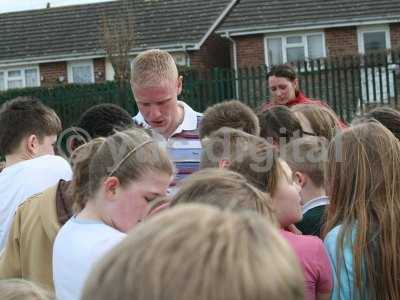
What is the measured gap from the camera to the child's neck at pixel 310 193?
436 centimetres

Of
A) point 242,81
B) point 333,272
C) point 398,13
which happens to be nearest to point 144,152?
point 333,272

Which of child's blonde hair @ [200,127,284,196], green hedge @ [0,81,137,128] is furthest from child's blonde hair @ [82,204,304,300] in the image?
green hedge @ [0,81,137,128]

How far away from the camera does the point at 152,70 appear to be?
505cm

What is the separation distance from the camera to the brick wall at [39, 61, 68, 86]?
3127cm

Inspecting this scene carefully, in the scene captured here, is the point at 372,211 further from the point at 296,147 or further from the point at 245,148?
the point at 296,147

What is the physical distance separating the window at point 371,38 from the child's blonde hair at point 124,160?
24.5 meters

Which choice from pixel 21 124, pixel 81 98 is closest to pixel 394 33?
pixel 81 98

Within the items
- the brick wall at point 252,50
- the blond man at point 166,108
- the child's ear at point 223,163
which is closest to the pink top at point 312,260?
the child's ear at point 223,163

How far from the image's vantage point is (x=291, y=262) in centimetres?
150

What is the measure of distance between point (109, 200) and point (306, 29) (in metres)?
25.2

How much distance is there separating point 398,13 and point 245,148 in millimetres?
23886

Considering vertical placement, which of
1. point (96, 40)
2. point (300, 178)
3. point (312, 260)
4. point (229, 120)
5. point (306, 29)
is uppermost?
point (96, 40)

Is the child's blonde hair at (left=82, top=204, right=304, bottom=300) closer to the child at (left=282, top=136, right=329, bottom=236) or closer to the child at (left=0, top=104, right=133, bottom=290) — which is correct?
the child at (left=0, top=104, right=133, bottom=290)

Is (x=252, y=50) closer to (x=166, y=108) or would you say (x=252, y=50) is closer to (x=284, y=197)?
(x=166, y=108)
